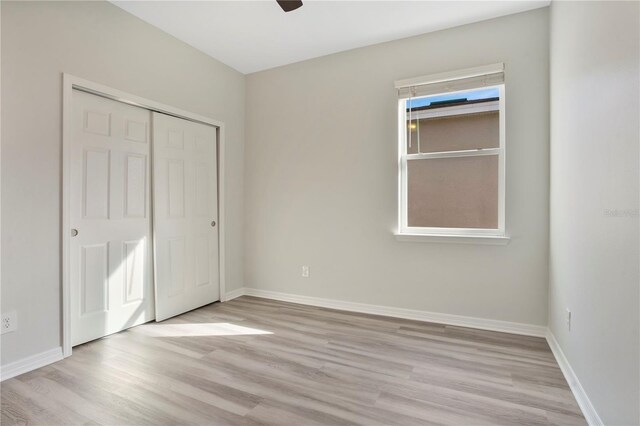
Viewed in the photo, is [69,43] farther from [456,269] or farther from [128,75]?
[456,269]

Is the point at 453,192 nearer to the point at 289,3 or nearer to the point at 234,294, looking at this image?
the point at 289,3

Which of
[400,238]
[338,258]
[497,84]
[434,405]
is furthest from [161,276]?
[497,84]

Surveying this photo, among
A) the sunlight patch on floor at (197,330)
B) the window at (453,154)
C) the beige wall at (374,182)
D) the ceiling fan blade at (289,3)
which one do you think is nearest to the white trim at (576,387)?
the beige wall at (374,182)


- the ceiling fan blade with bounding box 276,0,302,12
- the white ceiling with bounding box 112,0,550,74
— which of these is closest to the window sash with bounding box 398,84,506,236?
the white ceiling with bounding box 112,0,550,74

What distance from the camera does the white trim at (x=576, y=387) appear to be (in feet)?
5.33

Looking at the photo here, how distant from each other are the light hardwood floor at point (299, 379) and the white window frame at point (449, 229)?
82 centimetres

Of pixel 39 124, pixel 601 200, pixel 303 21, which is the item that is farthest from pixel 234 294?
pixel 601 200

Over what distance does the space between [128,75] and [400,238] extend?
2890 mm

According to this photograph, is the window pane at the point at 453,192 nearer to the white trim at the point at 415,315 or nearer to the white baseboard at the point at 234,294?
the white trim at the point at 415,315

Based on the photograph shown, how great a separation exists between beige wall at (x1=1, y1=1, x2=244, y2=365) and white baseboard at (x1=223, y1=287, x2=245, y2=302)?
1721mm

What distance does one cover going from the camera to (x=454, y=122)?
314cm

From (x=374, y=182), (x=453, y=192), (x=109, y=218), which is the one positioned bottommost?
(x=109, y=218)

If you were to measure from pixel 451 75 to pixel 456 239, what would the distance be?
151 cm

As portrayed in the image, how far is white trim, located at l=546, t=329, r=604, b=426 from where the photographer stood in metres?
1.62
